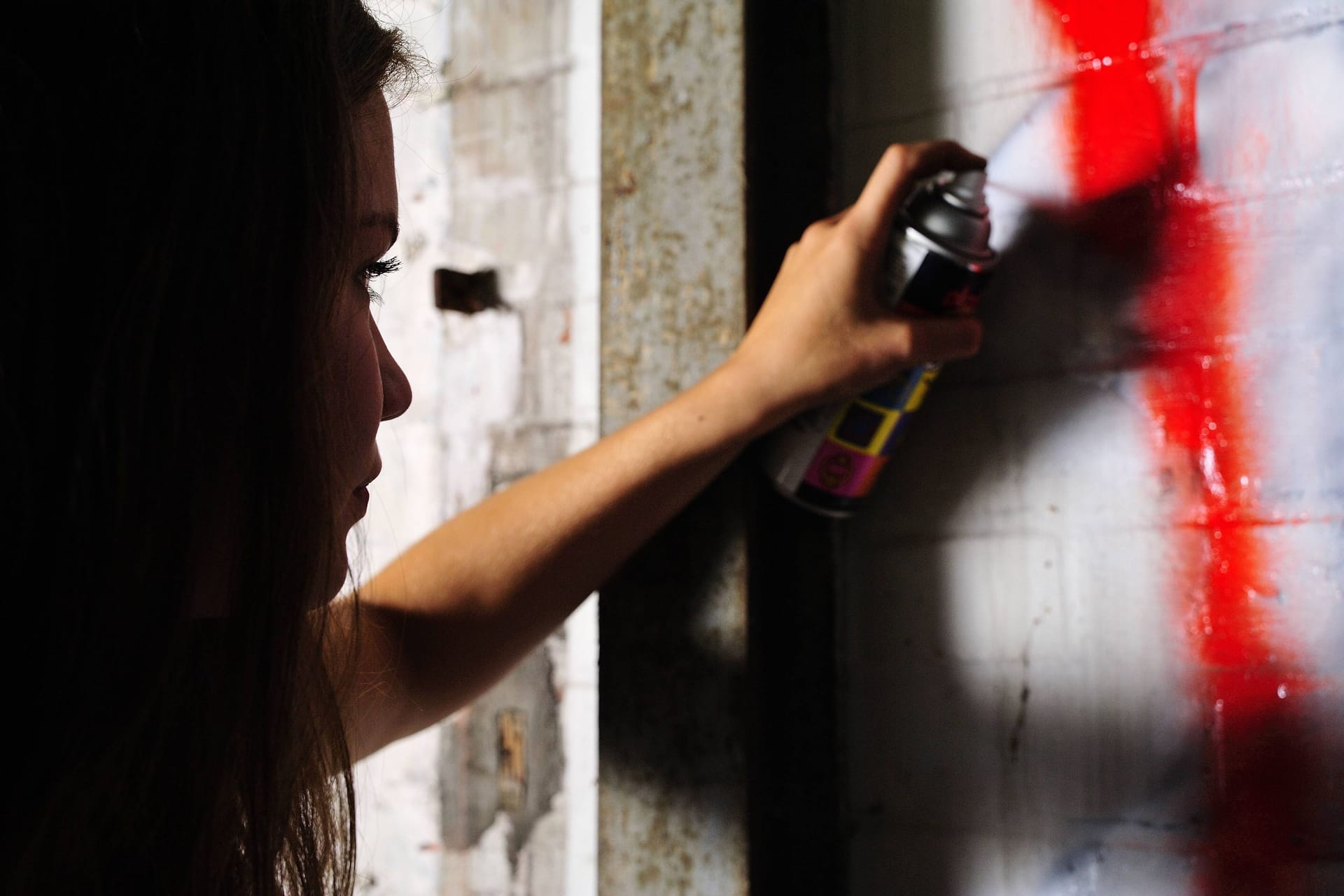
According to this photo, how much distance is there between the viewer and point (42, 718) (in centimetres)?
56

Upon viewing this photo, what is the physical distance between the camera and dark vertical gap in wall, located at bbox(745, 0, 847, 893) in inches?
43.5

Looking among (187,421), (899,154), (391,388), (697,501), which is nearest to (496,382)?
(697,501)

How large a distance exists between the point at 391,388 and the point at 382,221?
0.49 ft

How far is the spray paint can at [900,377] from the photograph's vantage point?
90 cm

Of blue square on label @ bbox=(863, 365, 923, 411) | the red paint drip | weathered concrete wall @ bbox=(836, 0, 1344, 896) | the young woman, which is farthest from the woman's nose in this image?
the red paint drip

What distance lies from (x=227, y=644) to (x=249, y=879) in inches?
8.0

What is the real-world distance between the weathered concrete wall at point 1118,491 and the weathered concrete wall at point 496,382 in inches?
16.5

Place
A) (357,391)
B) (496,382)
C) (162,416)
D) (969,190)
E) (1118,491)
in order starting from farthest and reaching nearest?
(496,382)
(1118,491)
(969,190)
(357,391)
(162,416)

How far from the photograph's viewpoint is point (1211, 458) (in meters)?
0.96

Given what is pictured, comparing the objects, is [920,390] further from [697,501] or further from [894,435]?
[697,501]

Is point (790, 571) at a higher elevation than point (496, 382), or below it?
below

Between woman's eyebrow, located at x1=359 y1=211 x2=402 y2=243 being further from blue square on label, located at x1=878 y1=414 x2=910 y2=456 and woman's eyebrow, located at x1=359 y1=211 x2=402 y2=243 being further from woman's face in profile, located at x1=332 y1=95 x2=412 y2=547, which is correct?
blue square on label, located at x1=878 y1=414 x2=910 y2=456

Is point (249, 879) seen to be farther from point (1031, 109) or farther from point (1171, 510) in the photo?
point (1031, 109)

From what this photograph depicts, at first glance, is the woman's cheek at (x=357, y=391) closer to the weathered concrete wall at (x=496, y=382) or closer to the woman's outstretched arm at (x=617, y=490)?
the woman's outstretched arm at (x=617, y=490)
